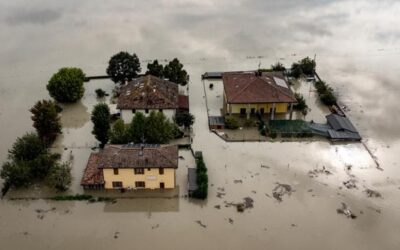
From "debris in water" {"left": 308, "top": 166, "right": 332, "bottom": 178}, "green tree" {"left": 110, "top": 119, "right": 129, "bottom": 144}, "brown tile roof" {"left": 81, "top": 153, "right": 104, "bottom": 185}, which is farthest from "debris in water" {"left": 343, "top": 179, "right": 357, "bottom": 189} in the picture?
"brown tile roof" {"left": 81, "top": 153, "right": 104, "bottom": 185}

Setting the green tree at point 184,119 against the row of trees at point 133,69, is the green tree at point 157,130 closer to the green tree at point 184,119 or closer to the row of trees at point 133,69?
the green tree at point 184,119

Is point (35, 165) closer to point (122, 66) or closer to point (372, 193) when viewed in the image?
point (122, 66)

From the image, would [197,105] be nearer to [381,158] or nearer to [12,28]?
[381,158]

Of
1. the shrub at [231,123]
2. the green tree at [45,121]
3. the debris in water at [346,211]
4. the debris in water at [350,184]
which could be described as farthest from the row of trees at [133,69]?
the debris in water at [346,211]

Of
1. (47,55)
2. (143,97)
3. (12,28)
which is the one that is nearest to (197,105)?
(143,97)

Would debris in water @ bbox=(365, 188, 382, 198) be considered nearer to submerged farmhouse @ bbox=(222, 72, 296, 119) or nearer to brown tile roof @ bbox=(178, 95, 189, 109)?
submerged farmhouse @ bbox=(222, 72, 296, 119)

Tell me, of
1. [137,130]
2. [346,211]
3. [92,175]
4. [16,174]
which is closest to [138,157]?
[137,130]

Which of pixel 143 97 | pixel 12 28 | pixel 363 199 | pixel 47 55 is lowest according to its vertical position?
pixel 363 199
